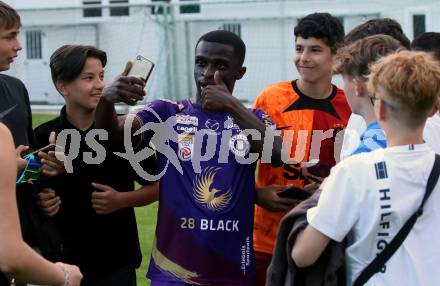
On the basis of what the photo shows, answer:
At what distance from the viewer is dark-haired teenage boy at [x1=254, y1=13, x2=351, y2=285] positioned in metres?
4.50

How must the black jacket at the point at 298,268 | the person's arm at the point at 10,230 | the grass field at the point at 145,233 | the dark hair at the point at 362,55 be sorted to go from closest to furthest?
the person's arm at the point at 10,230, the black jacket at the point at 298,268, the dark hair at the point at 362,55, the grass field at the point at 145,233

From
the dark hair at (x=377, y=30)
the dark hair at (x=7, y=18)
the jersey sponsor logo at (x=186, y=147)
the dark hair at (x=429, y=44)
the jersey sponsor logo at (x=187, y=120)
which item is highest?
the dark hair at (x=7, y=18)

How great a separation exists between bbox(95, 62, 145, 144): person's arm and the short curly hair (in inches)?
49.9

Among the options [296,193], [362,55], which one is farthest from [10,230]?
[362,55]

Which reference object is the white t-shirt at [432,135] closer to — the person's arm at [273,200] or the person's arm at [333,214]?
the person's arm at [273,200]

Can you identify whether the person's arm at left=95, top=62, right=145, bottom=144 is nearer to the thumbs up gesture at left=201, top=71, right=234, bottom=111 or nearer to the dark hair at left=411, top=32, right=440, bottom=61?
the thumbs up gesture at left=201, top=71, right=234, bottom=111

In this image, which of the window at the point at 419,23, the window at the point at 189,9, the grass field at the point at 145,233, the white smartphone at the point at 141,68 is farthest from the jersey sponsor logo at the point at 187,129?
the window at the point at 189,9

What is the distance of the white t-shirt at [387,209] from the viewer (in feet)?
10.1

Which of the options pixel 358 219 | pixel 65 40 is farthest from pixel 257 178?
pixel 65 40

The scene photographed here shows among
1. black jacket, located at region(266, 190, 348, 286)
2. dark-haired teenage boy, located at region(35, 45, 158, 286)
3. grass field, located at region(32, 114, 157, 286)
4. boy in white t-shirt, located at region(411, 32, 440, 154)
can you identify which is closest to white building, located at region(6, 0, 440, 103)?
grass field, located at region(32, 114, 157, 286)

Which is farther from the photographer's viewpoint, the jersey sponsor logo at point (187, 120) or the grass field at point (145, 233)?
the grass field at point (145, 233)

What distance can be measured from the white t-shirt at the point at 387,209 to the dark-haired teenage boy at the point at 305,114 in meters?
1.19

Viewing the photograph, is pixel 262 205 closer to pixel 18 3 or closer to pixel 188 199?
pixel 188 199

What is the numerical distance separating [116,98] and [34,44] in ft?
59.0
